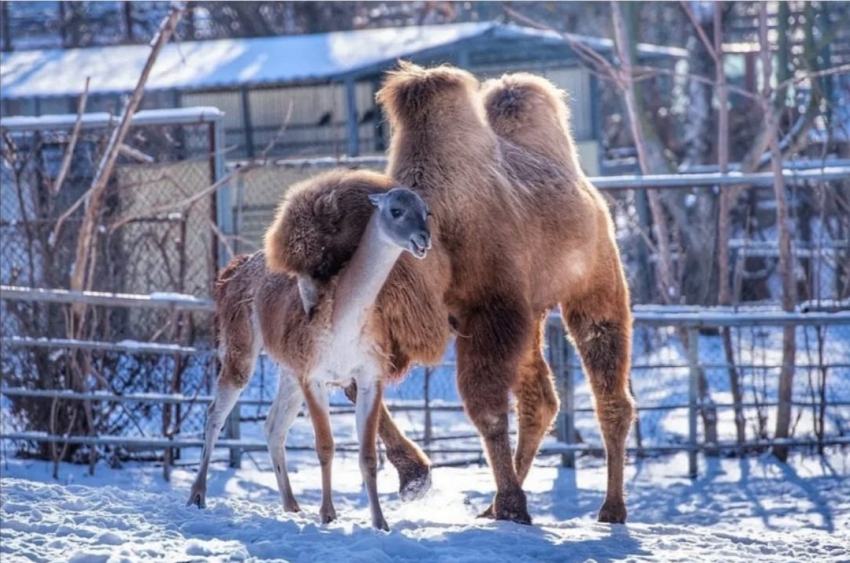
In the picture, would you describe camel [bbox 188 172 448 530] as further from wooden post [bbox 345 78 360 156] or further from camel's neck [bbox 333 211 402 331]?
wooden post [bbox 345 78 360 156]

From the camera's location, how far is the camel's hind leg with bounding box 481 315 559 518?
23.2 feet

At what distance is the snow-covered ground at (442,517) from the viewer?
5145mm

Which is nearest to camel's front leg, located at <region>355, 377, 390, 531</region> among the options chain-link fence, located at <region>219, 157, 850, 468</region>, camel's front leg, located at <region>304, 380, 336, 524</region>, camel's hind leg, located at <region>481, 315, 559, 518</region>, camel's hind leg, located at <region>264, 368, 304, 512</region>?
camel's front leg, located at <region>304, 380, 336, 524</region>

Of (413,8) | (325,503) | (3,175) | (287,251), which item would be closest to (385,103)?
(287,251)

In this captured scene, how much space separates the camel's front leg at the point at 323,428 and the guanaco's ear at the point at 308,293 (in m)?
0.31

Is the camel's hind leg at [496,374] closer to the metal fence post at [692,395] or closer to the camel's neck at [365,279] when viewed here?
the camel's neck at [365,279]

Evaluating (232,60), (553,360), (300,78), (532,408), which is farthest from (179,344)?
(232,60)

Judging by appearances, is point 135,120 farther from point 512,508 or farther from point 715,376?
point 715,376

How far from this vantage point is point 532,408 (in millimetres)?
7102

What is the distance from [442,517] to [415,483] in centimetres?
20

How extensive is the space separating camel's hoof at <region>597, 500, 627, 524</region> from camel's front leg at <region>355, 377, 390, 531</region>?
1387 millimetres

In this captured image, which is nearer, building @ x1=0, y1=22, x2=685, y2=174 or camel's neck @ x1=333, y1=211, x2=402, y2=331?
camel's neck @ x1=333, y1=211, x2=402, y2=331

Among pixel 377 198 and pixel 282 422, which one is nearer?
pixel 377 198

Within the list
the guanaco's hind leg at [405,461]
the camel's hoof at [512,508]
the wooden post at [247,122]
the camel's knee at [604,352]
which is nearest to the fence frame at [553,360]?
the camel's knee at [604,352]
